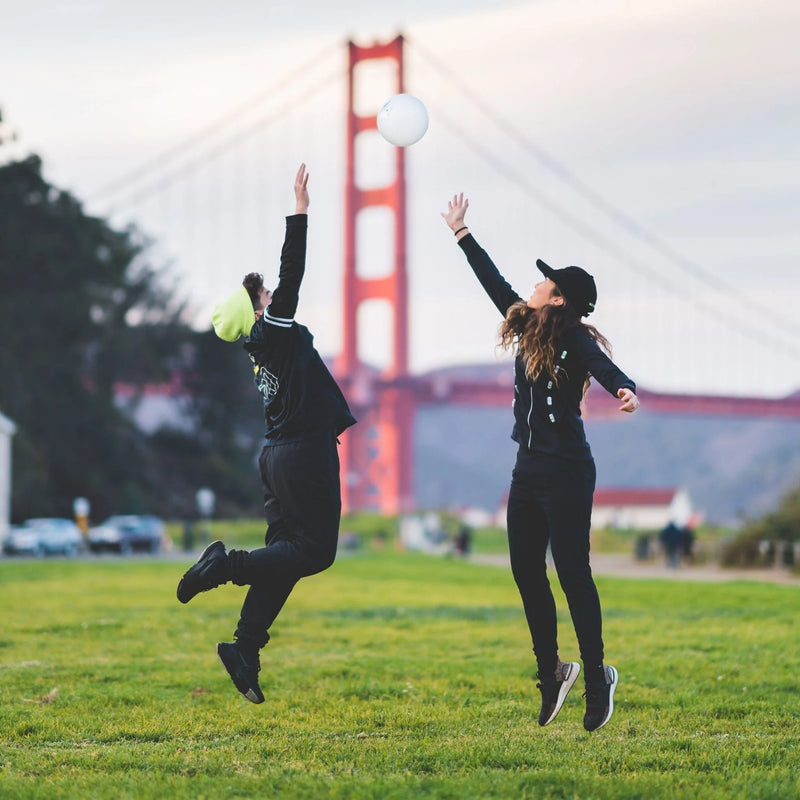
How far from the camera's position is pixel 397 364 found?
5606 centimetres

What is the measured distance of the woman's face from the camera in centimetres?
560

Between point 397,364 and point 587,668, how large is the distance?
166ft

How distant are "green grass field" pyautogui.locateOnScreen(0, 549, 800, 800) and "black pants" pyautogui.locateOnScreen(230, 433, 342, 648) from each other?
0.55 meters

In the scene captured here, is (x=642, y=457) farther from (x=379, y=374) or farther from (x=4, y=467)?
(x=4, y=467)

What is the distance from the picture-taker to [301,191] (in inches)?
228

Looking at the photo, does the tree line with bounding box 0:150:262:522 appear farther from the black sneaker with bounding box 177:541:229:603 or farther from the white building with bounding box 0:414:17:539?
the black sneaker with bounding box 177:541:229:603

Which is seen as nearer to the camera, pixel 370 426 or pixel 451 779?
pixel 451 779

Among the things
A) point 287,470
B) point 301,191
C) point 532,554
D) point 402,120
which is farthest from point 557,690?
point 402,120

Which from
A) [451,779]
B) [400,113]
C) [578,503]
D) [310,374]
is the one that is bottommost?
[451,779]

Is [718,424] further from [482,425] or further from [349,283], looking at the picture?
[349,283]

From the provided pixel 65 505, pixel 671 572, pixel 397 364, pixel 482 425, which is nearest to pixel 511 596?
pixel 671 572

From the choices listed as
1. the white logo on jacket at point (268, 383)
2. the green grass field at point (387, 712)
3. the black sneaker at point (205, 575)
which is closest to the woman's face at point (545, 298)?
the white logo on jacket at point (268, 383)

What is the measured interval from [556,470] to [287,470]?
3.45 ft

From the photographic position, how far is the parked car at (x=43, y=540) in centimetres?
3541
